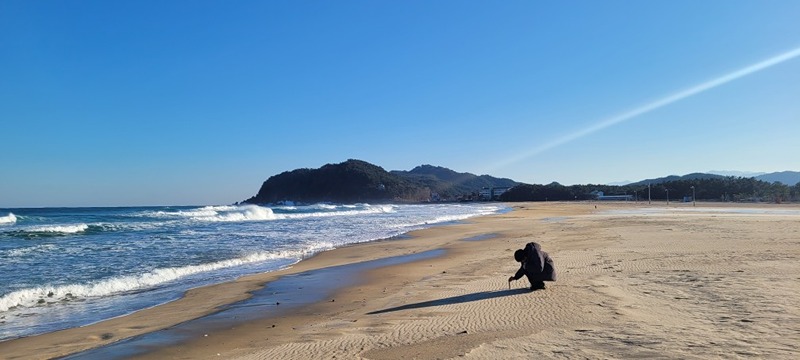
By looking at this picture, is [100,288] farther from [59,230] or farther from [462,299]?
[59,230]

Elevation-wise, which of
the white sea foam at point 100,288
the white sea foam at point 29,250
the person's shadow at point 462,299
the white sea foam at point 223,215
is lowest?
the white sea foam at point 100,288

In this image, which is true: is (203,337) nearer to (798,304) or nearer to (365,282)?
(365,282)

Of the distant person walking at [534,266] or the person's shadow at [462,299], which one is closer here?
the person's shadow at [462,299]

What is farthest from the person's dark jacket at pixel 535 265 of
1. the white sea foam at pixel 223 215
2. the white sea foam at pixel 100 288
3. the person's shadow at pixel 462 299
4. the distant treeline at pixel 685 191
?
the distant treeline at pixel 685 191

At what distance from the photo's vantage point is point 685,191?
103 metres

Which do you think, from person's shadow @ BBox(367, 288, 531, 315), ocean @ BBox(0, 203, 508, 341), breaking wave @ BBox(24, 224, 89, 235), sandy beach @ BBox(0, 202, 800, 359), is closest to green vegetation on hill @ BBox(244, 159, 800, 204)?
breaking wave @ BBox(24, 224, 89, 235)

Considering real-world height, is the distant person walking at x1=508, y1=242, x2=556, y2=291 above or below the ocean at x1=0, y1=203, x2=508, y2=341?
above

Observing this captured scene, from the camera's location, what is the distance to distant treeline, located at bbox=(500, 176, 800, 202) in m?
84.1

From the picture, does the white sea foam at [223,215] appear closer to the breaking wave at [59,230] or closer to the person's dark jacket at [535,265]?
the breaking wave at [59,230]

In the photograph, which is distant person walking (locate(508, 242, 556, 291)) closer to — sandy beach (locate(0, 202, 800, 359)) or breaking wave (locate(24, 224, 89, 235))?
sandy beach (locate(0, 202, 800, 359))

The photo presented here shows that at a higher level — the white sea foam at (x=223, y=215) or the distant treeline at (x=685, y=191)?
the distant treeline at (x=685, y=191)

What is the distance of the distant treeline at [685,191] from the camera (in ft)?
276

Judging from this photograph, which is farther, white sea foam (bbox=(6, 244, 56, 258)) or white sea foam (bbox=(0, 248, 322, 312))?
white sea foam (bbox=(6, 244, 56, 258))

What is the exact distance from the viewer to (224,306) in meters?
9.05
